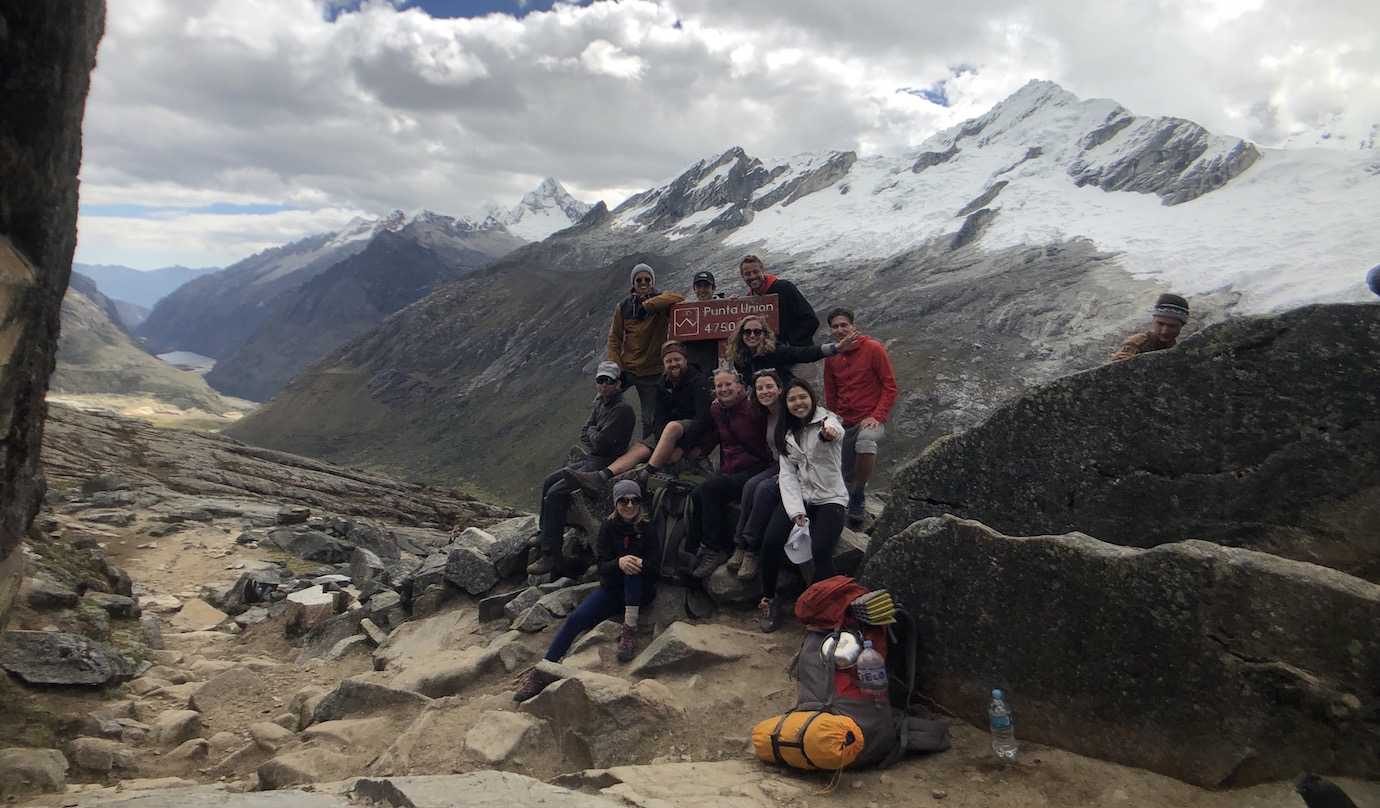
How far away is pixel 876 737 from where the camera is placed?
6.61 metres

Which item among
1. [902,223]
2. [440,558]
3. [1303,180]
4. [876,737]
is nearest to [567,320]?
[902,223]

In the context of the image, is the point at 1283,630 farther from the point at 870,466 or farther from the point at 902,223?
the point at 902,223

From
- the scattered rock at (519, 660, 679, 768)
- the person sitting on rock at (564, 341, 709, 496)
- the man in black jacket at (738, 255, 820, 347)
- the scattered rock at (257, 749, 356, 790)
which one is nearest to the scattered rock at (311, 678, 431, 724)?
the scattered rock at (257, 749, 356, 790)

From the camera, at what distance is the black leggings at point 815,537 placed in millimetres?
9070

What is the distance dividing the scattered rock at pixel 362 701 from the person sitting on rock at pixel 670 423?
12.5 ft

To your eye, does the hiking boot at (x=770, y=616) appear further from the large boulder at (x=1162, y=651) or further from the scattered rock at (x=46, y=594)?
the scattered rock at (x=46, y=594)

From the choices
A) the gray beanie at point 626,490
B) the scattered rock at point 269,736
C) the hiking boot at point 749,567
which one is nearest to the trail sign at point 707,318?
the gray beanie at point 626,490

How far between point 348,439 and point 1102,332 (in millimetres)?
131709

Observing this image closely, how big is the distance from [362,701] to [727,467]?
18.7 ft

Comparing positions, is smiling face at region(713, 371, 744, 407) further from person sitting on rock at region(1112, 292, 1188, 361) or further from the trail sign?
person sitting on rock at region(1112, 292, 1188, 361)

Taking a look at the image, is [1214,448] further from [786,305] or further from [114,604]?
[114,604]


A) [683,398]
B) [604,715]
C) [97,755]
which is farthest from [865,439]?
[97,755]

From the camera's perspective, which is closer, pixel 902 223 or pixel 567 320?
pixel 567 320

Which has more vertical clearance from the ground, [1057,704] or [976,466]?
[976,466]
